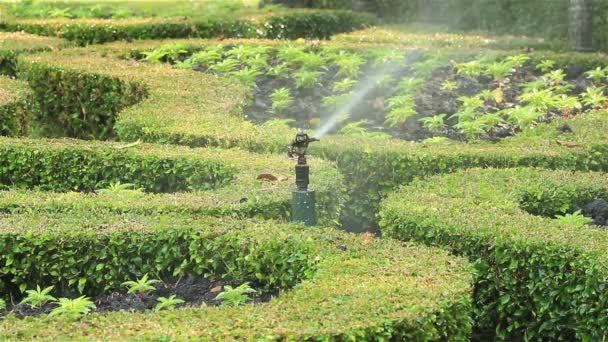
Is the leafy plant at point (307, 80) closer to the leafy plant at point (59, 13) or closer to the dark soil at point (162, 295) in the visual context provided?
the dark soil at point (162, 295)

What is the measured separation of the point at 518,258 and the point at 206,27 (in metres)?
12.3

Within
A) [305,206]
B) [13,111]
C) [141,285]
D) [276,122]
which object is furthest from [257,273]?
[13,111]

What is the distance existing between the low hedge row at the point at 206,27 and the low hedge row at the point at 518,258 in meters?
10.7

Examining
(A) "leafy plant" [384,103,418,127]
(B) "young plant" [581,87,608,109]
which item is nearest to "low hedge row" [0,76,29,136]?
(A) "leafy plant" [384,103,418,127]

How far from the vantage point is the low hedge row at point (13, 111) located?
13648 mm

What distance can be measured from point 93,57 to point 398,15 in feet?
21.1

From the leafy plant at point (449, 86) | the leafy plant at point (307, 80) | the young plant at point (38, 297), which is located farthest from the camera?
the leafy plant at point (307, 80)

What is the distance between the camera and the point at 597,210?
9875 millimetres

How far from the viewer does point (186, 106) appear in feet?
44.5

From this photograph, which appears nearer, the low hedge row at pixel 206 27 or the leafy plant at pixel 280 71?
the leafy plant at pixel 280 71

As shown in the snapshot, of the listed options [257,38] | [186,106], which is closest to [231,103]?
[186,106]

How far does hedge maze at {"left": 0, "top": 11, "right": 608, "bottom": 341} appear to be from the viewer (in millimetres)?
7160

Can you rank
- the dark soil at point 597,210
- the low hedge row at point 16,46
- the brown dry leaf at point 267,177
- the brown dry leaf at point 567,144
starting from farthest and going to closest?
the low hedge row at point 16,46 < the brown dry leaf at point 567,144 < the brown dry leaf at point 267,177 < the dark soil at point 597,210

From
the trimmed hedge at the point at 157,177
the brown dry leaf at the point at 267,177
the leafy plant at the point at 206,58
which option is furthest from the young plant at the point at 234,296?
the leafy plant at the point at 206,58
